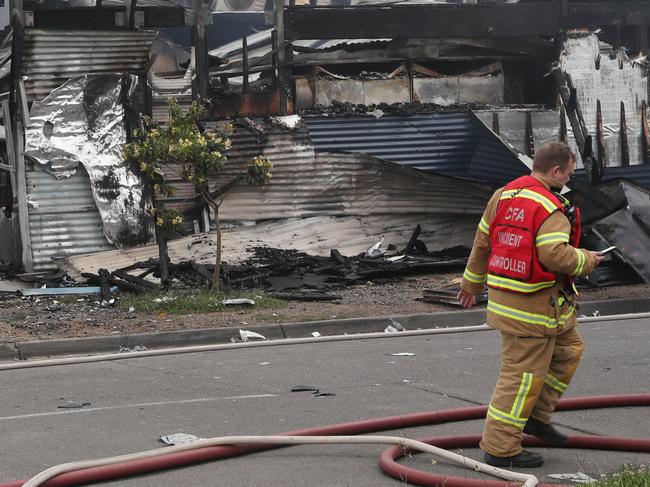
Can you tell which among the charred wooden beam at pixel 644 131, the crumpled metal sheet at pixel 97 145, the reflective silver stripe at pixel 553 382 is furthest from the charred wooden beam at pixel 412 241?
the reflective silver stripe at pixel 553 382

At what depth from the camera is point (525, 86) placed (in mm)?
21328

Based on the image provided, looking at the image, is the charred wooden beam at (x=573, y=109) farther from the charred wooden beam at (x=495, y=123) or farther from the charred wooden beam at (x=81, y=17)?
the charred wooden beam at (x=81, y=17)

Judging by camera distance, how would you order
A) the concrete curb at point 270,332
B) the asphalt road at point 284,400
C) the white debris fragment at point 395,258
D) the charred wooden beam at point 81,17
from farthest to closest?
the charred wooden beam at point 81,17
the white debris fragment at point 395,258
the concrete curb at point 270,332
the asphalt road at point 284,400

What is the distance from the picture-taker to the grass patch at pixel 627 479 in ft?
16.7

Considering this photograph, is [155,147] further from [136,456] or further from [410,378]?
[136,456]

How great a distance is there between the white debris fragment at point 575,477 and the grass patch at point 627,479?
168mm

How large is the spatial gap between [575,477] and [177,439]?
239 centimetres

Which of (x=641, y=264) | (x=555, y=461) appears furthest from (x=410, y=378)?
(x=641, y=264)

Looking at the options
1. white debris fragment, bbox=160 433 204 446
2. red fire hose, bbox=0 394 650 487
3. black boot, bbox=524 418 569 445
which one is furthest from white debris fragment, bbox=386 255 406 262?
black boot, bbox=524 418 569 445

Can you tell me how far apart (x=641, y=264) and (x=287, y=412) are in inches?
367

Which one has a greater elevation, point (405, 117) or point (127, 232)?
point (405, 117)

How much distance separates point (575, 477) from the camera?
573cm

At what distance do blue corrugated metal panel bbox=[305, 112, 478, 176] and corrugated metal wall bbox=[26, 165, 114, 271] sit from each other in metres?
4.05

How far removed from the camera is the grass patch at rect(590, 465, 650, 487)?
16.7ft
